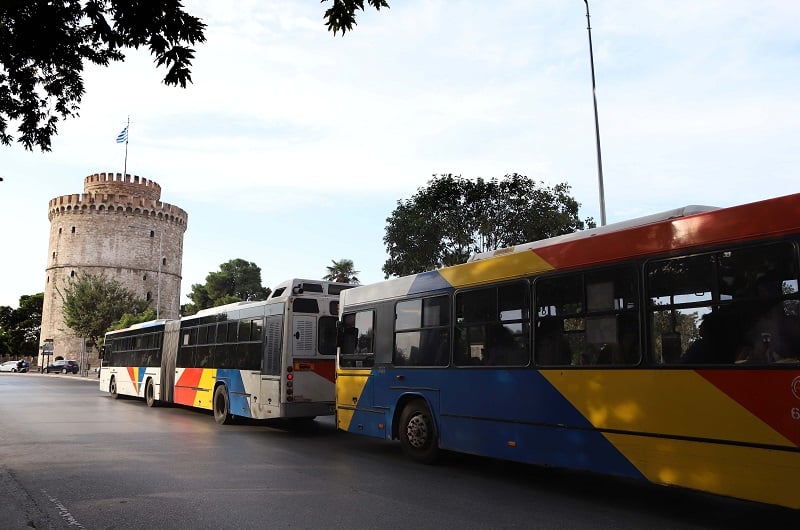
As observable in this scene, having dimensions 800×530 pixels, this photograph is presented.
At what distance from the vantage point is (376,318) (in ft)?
A: 34.9

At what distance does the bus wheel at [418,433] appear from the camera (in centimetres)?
925

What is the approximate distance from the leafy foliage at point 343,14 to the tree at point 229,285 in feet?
252

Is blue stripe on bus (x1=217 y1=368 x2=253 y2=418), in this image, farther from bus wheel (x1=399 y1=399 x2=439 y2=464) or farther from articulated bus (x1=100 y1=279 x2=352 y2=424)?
bus wheel (x1=399 y1=399 x2=439 y2=464)

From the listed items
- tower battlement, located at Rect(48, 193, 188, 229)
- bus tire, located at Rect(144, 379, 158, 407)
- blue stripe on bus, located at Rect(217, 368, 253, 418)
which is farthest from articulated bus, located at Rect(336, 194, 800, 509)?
tower battlement, located at Rect(48, 193, 188, 229)

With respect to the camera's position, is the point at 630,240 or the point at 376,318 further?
the point at 376,318

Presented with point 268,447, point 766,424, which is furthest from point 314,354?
point 766,424

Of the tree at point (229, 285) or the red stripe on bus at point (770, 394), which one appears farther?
the tree at point (229, 285)

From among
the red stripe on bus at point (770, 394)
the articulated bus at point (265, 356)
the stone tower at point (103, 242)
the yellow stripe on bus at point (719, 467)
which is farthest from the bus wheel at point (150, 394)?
the stone tower at point (103, 242)

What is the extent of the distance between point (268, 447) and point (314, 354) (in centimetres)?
246

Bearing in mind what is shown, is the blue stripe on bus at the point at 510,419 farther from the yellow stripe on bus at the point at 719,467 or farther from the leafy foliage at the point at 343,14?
the leafy foliage at the point at 343,14

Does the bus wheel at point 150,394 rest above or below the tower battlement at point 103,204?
below

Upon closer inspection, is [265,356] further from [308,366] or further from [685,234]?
[685,234]

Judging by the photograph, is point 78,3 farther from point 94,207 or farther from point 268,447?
point 94,207

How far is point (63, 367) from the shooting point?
6162cm
